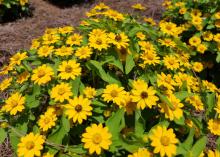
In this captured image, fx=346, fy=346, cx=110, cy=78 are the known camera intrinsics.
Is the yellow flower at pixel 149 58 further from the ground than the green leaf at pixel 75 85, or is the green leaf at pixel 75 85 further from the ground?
the yellow flower at pixel 149 58

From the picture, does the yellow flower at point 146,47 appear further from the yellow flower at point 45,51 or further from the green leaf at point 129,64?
the yellow flower at point 45,51

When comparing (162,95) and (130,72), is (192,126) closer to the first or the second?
(162,95)

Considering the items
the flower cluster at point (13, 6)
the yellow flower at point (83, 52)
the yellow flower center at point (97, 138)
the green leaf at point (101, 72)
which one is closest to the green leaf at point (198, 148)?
the yellow flower center at point (97, 138)

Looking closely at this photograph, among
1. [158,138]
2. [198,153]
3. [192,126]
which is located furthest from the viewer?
[192,126]

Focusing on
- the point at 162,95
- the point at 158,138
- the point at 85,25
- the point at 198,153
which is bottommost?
the point at 198,153

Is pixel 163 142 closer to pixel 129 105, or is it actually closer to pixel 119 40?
pixel 129 105

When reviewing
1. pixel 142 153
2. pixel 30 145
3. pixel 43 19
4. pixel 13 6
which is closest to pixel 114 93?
pixel 142 153

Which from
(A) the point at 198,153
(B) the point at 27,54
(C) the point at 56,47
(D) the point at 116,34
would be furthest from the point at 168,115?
(B) the point at 27,54
